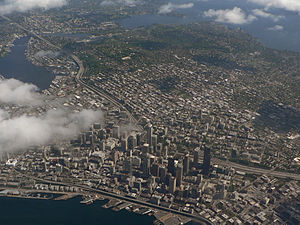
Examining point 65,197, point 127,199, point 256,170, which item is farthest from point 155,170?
point 256,170

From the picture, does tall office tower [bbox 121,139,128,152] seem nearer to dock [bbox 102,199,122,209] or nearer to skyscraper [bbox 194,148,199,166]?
skyscraper [bbox 194,148,199,166]

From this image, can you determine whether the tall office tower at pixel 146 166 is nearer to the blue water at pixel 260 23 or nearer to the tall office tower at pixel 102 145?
the tall office tower at pixel 102 145

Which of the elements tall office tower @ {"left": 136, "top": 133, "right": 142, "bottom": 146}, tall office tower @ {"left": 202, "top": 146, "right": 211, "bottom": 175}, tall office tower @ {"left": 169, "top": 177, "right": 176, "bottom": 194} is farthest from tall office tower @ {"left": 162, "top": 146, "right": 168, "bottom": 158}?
tall office tower @ {"left": 169, "top": 177, "right": 176, "bottom": 194}

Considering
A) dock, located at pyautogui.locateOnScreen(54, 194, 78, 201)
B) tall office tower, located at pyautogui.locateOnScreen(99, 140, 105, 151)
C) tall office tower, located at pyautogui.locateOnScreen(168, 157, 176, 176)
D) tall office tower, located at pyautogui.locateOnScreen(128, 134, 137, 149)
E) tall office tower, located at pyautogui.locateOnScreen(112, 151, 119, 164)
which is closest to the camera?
dock, located at pyautogui.locateOnScreen(54, 194, 78, 201)

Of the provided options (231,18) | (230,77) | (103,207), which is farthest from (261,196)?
(231,18)

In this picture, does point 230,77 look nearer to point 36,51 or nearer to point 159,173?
point 159,173

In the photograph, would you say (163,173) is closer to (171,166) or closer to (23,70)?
(171,166)
